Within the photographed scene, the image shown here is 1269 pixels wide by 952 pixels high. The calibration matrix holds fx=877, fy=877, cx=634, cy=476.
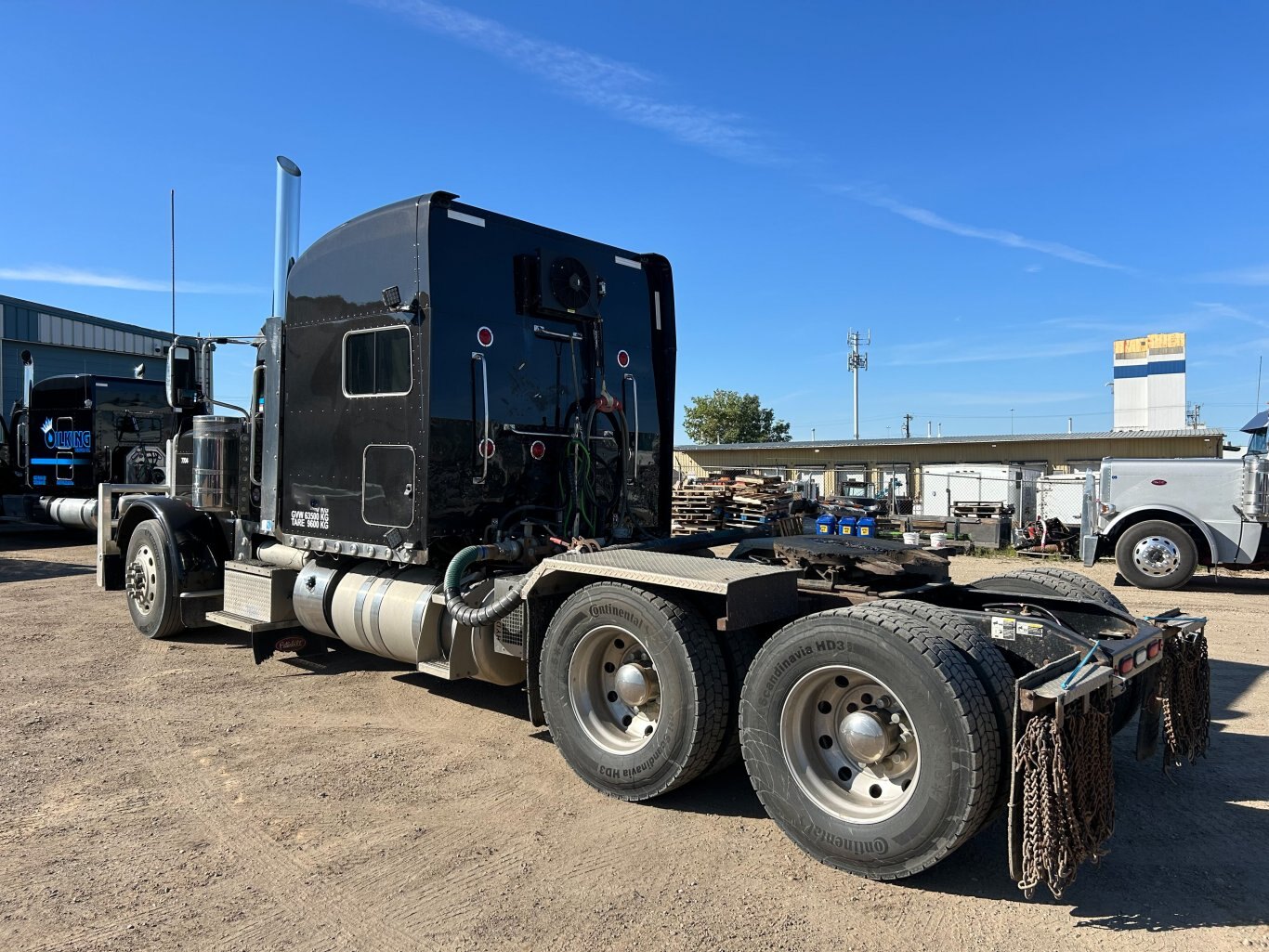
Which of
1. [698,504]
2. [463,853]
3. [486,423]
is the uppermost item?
[486,423]

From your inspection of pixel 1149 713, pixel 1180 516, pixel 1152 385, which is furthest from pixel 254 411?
pixel 1152 385

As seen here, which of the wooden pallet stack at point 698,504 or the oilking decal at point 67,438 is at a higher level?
the oilking decal at point 67,438

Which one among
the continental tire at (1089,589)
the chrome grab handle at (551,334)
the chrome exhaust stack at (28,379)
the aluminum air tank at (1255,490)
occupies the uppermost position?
the chrome exhaust stack at (28,379)

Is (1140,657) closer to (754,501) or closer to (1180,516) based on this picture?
(1180,516)

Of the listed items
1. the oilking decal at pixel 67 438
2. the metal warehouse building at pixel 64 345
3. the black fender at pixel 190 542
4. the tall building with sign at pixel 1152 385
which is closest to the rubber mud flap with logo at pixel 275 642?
the black fender at pixel 190 542

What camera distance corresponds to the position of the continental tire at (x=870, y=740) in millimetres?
3299

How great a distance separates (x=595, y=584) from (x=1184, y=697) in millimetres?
3088

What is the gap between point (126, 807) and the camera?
444 centimetres

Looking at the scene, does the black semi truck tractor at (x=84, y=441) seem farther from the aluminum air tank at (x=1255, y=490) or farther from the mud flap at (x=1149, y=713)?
the aluminum air tank at (x=1255, y=490)

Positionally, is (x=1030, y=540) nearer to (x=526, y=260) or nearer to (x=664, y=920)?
(x=526, y=260)

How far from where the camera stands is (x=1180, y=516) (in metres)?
13.4

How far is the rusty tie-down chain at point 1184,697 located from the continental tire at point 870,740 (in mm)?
1680

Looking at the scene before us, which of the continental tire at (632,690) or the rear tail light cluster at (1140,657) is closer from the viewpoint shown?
the rear tail light cluster at (1140,657)

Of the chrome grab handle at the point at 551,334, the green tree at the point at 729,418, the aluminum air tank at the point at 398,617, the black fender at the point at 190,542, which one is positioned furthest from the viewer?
the green tree at the point at 729,418
